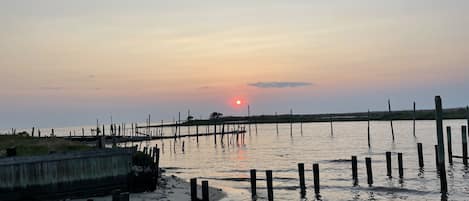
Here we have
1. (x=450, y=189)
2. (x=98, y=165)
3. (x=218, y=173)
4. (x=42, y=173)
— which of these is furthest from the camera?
(x=218, y=173)

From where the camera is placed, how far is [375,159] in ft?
175

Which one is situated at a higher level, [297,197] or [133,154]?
[133,154]

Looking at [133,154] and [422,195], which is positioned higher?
[133,154]

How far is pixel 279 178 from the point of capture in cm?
3897

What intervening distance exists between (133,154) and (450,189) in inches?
A: 718

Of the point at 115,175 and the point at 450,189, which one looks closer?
the point at 115,175

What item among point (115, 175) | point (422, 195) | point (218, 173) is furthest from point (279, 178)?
point (115, 175)

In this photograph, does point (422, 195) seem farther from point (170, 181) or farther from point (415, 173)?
point (170, 181)

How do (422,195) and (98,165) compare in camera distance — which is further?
(422,195)

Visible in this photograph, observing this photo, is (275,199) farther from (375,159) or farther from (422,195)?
(375,159)

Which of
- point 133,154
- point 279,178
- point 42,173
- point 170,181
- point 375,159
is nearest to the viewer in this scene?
point 42,173

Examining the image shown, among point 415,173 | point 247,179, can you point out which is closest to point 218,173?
point 247,179

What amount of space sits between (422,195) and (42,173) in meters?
20.1

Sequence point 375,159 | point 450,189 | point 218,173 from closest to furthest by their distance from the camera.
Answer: point 450,189 < point 218,173 < point 375,159
